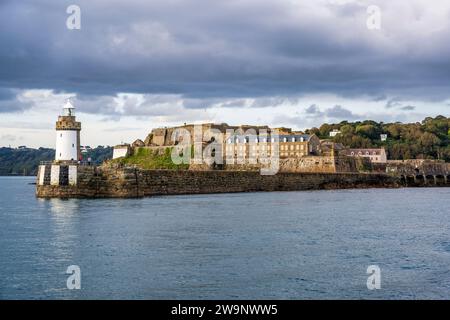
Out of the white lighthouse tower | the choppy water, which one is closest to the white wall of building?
the white lighthouse tower

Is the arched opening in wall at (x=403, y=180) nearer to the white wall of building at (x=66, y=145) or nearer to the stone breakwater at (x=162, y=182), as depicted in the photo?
the stone breakwater at (x=162, y=182)

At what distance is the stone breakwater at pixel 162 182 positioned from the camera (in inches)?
1844

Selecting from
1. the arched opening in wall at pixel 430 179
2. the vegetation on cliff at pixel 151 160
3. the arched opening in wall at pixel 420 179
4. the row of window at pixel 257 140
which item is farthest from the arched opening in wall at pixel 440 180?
the vegetation on cliff at pixel 151 160

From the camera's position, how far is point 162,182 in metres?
55.5

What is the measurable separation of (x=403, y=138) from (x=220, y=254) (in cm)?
14198

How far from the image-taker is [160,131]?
11956cm

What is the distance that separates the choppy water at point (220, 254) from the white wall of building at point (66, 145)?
946 cm

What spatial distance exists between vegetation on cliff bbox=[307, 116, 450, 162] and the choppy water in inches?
4185

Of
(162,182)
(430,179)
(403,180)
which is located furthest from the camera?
(430,179)

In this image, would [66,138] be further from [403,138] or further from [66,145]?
[403,138]

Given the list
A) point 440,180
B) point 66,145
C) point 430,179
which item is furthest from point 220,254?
point 440,180

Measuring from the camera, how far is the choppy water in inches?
680

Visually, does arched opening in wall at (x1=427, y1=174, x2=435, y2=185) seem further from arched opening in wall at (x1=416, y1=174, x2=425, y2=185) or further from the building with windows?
the building with windows
